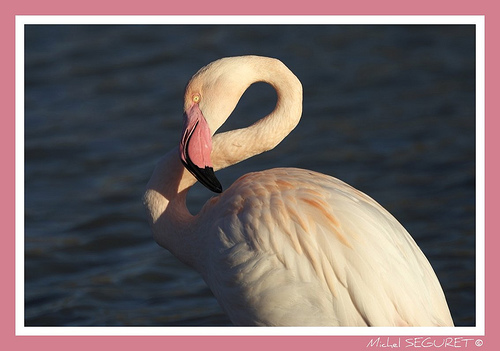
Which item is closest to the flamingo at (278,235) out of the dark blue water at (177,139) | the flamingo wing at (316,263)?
the flamingo wing at (316,263)

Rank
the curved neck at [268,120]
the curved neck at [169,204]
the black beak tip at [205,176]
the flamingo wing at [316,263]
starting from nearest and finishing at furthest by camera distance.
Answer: the flamingo wing at [316,263] < the black beak tip at [205,176] < the curved neck at [268,120] < the curved neck at [169,204]

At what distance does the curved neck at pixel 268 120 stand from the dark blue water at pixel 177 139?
6.14 feet

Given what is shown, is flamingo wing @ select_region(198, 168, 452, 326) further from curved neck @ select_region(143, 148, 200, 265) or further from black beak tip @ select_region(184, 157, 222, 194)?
curved neck @ select_region(143, 148, 200, 265)

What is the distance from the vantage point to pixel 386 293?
182 inches

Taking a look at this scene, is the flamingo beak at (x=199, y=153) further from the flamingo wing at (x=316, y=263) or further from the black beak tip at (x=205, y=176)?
the flamingo wing at (x=316, y=263)

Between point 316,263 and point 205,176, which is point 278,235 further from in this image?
point 205,176

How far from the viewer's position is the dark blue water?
7.33 metres

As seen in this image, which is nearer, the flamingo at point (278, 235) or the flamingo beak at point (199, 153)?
the flamingo at point (278, 235)

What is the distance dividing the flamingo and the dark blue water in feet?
5.75

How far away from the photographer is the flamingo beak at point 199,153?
509cm

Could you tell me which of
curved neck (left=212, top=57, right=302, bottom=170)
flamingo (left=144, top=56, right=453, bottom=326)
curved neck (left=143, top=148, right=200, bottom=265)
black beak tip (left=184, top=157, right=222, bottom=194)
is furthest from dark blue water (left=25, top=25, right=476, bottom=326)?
black beak tip (left=184, top=157, right=222, bottom=194)

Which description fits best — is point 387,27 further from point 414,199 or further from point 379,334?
point 379,334

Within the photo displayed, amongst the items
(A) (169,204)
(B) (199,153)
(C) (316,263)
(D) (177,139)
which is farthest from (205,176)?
(D) (177,139)

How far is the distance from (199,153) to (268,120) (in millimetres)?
543
